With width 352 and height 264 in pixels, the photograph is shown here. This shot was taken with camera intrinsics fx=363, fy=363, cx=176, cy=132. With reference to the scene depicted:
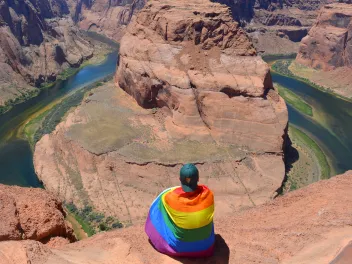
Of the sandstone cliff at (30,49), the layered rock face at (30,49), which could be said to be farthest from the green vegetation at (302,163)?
the layered rock face at (30,49)

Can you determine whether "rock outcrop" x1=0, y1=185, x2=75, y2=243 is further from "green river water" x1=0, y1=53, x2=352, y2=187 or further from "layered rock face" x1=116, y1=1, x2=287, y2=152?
"layered rock face" x1=116, y1=1, x2=287, y2=152

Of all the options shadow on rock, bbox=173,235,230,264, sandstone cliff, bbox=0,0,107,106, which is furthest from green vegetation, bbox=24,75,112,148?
shadow on rock, bbox=173,235,230,264

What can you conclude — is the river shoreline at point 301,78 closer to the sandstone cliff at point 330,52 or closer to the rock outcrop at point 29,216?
the sandstone cliff at point 330,52

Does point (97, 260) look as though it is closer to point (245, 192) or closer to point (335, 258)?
point (335, 258)

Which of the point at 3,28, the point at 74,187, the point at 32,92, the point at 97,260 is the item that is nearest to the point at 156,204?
the point at 97,260

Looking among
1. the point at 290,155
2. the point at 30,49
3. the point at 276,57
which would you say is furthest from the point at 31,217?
the point at 276,57

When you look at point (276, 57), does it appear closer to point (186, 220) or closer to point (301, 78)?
point (301, 78)

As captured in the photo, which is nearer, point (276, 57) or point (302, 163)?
point (302, 163)
